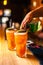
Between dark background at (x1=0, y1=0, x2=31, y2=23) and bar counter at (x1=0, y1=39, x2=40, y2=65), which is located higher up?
dark background at (x1=0, y1=0, x2=31, y2=23)

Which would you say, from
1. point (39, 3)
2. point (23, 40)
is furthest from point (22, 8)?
point (23, 40)

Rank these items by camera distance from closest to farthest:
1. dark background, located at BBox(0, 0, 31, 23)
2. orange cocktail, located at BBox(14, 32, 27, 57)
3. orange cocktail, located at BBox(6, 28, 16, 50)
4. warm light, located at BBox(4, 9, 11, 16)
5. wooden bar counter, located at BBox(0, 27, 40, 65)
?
wooden bar counter, located at BBox(0, 27, 40, 65)
orange cocktail, located at BBox(14, 32, 27, 57)
orange cocktail, located at BBox(6, 28, 16, 50)
warm light, located at BBox(4, 9, 11, 16)
dark background, located at BBox(0, 0, 31, 23)

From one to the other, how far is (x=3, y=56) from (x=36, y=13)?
446 millimetres

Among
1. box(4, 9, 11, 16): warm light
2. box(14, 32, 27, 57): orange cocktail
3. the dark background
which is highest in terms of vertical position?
the dark background

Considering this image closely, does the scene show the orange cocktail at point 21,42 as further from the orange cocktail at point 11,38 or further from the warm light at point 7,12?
the warm light at point 7,12

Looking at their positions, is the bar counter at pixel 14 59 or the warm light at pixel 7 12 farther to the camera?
the warm light at pixel 7 12

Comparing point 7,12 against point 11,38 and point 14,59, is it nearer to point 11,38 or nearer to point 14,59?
point 11,38

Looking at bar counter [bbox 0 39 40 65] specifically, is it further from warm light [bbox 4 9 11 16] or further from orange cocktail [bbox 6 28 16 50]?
warm light [bbox 4 9 11 16]

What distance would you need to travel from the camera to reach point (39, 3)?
4281 mm

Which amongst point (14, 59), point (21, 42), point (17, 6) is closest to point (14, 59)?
point (14, 59)

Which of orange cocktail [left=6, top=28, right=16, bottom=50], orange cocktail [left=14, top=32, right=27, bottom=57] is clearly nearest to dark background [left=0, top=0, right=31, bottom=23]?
orange cocktail [left=6, top=28, right=16, bottom=50]

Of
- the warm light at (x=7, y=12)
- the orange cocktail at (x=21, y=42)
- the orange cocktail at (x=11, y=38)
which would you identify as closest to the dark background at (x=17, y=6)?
the warm light at (x=7, y=12)

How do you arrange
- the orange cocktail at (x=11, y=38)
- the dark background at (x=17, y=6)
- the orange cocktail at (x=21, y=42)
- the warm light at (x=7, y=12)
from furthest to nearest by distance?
the dark background at (x=17, y=6) → the warm light at (x=7, y=12) → the orange cocktail at (x=11, y=38) → the orange cocktail at (x=21, y=42)

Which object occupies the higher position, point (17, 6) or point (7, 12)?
point (17, 6)
